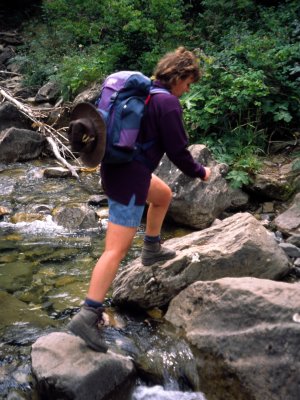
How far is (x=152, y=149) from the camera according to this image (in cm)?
293

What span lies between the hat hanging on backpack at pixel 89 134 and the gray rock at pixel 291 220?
3359mm

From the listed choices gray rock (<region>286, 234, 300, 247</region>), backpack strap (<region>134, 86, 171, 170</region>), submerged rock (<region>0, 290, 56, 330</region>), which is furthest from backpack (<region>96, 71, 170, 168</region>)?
gray rock (<region>286, 234, 300, 247</region>)

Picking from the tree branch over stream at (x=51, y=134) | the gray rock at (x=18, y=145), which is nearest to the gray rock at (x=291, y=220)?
the tree branch over stream at (x=51, y=134)

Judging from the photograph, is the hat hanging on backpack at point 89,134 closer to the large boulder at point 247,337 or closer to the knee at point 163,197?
the knee at point 163,197

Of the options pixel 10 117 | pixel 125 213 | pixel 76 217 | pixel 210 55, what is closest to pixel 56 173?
pixel 76 217

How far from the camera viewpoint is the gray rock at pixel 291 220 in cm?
551

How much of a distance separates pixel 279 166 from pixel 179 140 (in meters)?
4.41

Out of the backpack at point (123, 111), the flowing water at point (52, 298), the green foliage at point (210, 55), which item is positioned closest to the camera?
the backpack at point (123, 111)

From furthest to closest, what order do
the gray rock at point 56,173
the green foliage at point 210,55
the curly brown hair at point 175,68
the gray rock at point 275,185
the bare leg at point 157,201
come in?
1. the gray rock at point 56,173
2. the green foliage at point 210,55
3. the gray rock at point 275,185
4. the bare leg at point 157,201
5. the curly brown hair at point 175,68

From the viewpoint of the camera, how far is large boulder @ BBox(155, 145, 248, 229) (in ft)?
19.1

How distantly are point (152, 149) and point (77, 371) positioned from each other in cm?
143

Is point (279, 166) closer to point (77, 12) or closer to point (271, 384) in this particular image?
point (271, 384)

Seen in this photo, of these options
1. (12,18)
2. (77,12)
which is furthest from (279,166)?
(12,18)

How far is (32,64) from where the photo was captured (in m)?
13.3
